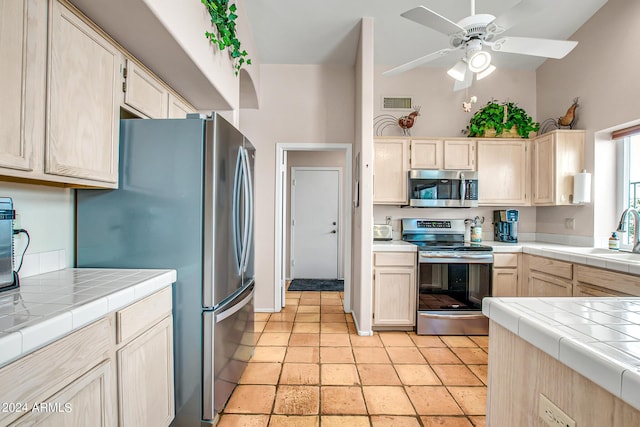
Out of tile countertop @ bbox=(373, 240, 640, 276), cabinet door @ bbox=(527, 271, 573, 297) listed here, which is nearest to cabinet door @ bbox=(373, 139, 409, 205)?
tile countertop @ bbox=(373, 240, 640, 276)

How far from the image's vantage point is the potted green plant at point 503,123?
3303 mm

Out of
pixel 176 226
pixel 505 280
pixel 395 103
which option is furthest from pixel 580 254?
pixel 176 226

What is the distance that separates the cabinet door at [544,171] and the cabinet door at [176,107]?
357 cm

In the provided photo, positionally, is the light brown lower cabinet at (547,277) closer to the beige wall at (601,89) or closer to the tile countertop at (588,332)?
the beige wall at (601,89)

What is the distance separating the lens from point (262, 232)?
3545 millimetres

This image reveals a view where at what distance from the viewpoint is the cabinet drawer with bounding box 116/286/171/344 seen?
44.9 inches

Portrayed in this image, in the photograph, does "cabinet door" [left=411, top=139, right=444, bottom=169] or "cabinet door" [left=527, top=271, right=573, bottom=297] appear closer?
"cabinet door" [left=527, top=271, right=573, bottom=297]

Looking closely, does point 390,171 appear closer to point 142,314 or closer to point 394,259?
point 394,259

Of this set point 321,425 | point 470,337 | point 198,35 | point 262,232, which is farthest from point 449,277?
point 198,35

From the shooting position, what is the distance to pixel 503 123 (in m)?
3.30

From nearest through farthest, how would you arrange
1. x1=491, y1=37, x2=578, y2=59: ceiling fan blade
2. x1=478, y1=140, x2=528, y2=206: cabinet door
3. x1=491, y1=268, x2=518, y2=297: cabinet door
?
x1=491, y1=37, x2=578, y2=59: ceiling fan blade
x1=491, y1=268, x2=518, y2=297: cabinet door
x1=478, y1=140, x2=528, y2=206: cabinet door

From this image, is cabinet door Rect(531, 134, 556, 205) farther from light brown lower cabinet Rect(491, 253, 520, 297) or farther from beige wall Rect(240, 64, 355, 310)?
beige wall Rect(240, 64, 355, 310)

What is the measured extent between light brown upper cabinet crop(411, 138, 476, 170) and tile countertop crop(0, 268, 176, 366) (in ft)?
8.95

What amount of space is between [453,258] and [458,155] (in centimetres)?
119
